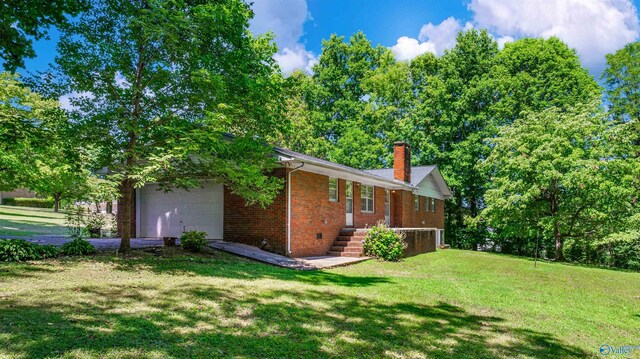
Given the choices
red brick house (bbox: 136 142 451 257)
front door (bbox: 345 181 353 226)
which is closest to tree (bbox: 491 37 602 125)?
red brick house (bbox: 136 142 451 257)

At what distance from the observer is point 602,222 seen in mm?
20984

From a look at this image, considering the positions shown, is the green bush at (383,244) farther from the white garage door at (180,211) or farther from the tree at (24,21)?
the tree at (24,21)

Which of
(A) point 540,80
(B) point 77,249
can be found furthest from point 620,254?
(B) point 77,249

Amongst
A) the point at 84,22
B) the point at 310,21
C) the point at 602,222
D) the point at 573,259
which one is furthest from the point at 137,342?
the point at 573,259

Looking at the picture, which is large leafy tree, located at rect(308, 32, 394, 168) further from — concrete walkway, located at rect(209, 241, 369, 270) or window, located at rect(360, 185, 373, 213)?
concrete walkway, located at rect(209, 241, 369, 270)

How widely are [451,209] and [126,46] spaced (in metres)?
28.9

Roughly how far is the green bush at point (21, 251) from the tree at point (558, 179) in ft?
68.8

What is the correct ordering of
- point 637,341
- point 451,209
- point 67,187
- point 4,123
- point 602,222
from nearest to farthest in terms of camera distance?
point 637,341 < point 4,123 < point 67,187 < point 602,222 < point 451,209

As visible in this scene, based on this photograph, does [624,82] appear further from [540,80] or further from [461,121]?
[461,121]

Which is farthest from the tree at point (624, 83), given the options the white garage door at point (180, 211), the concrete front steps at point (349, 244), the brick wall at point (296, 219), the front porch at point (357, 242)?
the white garage door at point (180, 211)

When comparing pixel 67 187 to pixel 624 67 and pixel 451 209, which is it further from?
pixel 624 67

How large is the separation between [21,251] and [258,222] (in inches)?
275

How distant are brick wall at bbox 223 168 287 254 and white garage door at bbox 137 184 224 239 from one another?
1.57 ft

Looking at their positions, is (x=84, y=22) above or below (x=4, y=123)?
above
